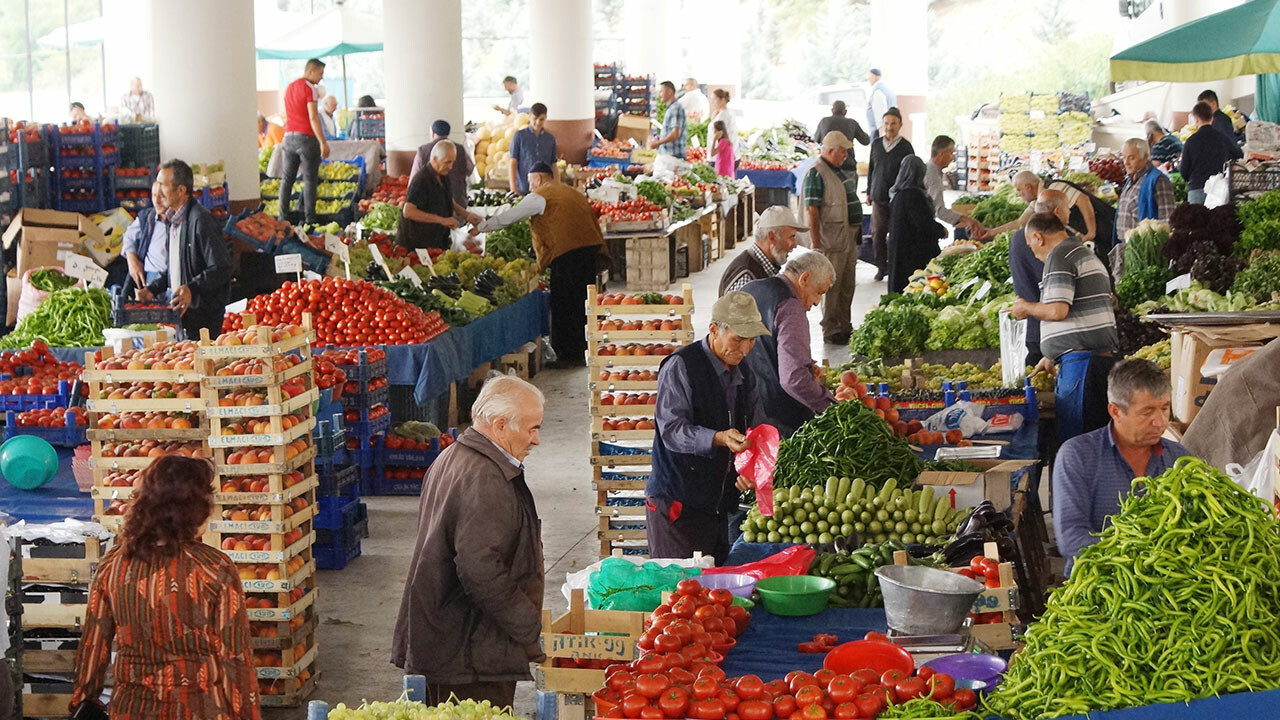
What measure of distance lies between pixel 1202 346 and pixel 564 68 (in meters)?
15.1

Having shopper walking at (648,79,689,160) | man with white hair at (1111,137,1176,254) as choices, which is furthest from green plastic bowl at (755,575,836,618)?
shopper walking at (648,79,689,160)

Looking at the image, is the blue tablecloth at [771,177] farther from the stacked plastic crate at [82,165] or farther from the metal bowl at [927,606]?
the metal bowl at [927,606]

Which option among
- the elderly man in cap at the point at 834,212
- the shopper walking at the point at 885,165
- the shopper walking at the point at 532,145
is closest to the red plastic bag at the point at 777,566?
the elderly man in cap at the point at 834,212

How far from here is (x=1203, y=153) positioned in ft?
48.8

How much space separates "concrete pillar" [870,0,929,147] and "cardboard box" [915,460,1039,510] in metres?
24.9

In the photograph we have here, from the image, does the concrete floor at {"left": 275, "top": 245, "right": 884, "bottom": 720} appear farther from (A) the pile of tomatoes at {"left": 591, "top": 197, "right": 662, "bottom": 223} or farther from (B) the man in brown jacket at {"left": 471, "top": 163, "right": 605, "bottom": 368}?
(A) the pile of tomatoes at {"left": 591, "top": 197, "right": 662, "bottom": 223}

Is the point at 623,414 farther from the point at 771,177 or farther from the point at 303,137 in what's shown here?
the point at 771,177

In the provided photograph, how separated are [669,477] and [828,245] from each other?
297 inches

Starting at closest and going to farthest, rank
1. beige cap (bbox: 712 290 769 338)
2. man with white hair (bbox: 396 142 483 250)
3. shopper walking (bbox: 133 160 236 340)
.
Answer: beige cap (bbox: 712 290 769 338) < shopper walking (bbox: 133 160 236 340) < man with white hair (bbox: 396 142 483 250)

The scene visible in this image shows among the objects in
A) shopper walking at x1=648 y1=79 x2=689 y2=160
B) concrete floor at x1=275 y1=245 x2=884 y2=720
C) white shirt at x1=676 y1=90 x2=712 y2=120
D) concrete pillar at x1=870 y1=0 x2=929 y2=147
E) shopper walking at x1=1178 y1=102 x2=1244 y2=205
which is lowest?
concrete floor at x1=275 y1=245 x2=884 y2=720

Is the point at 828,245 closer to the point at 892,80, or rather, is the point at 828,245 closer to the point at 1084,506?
the point at 1084,506

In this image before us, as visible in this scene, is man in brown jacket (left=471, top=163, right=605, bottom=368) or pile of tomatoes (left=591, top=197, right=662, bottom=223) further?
pile of tomatoes (left=591, top=197, right=662, bottom=223)

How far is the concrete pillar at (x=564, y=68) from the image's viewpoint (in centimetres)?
2156

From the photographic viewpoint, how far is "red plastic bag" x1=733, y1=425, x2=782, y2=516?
5875mm
